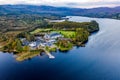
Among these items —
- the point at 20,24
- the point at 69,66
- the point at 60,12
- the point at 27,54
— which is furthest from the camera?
the point at 60,12

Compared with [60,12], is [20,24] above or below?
above

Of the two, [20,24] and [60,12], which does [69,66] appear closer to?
[20,24]

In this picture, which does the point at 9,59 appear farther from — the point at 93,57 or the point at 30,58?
the point at 93,57

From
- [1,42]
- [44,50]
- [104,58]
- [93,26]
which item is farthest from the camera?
[93,26]

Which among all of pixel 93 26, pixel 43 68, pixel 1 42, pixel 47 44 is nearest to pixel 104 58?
pixel 43 68

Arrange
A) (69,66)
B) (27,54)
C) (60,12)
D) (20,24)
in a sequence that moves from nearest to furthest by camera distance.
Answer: (69,66), (27,54), (20,24), (60,12)

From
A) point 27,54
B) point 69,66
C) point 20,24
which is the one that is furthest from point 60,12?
point 69,66

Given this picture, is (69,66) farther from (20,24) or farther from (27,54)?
(20,24)

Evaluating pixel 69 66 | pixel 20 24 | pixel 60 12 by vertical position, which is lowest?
pixel 60 12

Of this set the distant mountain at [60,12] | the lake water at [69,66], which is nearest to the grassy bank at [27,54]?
the lake water at [69,66]

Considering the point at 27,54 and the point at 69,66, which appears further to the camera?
the point at 27,54
